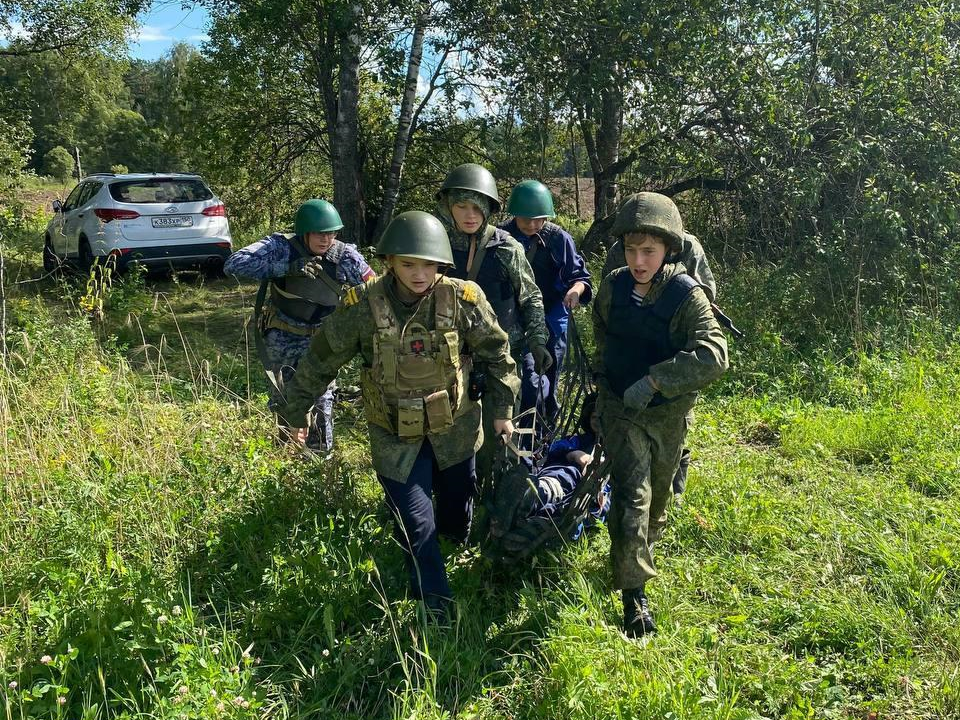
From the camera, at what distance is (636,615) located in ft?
9.89

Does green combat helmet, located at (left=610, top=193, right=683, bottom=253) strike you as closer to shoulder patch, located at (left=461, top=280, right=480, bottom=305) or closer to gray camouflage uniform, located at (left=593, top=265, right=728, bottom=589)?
gray camouflage uniform, located at (left=593, top=265, right=728, bottom=589)

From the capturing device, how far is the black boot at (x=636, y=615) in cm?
300

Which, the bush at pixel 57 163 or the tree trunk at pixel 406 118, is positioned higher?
the bush at pixel 57 163

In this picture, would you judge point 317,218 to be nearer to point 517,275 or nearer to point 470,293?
point 517,275

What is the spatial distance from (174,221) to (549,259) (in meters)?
6.92

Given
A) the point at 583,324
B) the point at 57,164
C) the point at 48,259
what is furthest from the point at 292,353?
the point at 57,164

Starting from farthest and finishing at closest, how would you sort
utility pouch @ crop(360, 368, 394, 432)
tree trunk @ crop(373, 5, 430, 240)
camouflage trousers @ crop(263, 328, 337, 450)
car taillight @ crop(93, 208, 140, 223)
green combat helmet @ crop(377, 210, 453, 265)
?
car taillight @ crop(93, 208, 140, 223)
tree trunk @ crop(373, 5, 430, 240)
camouflage trousers @ crop(263, 328, 337, 450)
utility pouch @ crop(360, 368, 394, 432)
green combat helmet @ crop(377, 210, 453, 265)

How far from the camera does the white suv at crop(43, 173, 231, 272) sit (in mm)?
9734

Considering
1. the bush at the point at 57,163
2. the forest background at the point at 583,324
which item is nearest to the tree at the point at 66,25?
the forest background at the point at 583,324

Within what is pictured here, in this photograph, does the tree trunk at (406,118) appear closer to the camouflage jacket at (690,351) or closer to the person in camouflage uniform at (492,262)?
the person in camouflage uniform at (492,262)

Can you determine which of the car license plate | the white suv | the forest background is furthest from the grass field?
the car license plate

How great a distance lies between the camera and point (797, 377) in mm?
5953

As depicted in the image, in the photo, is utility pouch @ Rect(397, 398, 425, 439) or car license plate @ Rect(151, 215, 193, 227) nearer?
utility pouch @ Rect(397, 398, 425, 439)

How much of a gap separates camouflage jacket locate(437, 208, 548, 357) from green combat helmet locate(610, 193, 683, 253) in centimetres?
115
